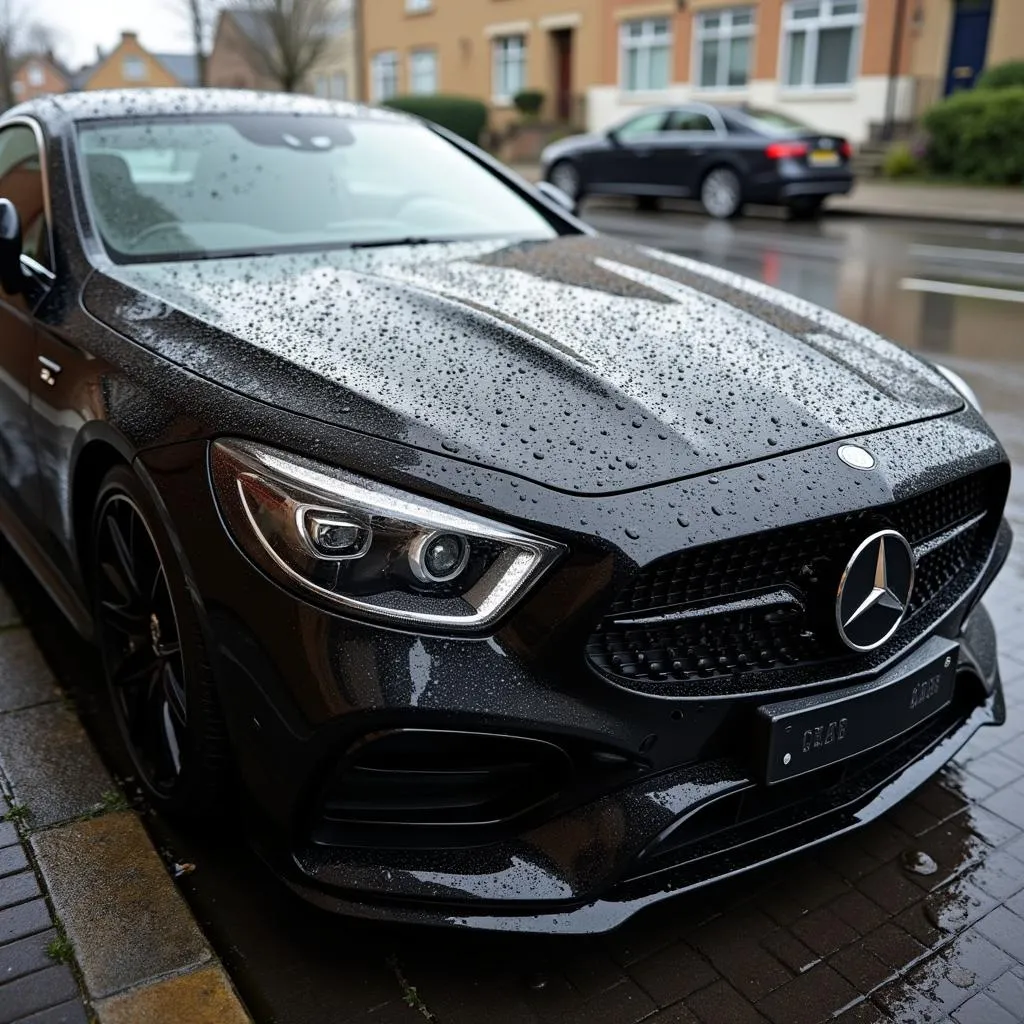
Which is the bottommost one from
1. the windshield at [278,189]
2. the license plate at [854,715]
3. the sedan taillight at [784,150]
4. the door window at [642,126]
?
the license plate at [854,715]

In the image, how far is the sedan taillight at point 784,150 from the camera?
1558 cm

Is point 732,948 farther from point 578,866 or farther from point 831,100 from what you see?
point 831,100

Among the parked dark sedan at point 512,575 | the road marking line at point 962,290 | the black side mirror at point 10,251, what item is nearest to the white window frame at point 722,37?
the road marking line at point 962,290

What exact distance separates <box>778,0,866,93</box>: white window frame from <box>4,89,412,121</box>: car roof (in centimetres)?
2226

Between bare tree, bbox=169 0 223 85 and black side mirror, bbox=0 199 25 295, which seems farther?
bare tree, bbox=169 0 223 85

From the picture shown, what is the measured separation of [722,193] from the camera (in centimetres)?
1630

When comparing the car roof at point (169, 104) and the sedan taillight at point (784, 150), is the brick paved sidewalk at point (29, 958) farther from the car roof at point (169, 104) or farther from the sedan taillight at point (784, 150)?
the sedan taillight at point (784, 150)

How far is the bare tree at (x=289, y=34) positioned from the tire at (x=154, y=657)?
113 feet

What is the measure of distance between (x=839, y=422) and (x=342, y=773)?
1216 mm

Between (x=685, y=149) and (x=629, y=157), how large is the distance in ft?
3.81

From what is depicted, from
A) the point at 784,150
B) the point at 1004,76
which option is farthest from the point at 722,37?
the point at 784,150

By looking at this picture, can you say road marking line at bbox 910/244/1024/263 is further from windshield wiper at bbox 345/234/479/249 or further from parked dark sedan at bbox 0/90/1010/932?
parked dark sedan at bbox 0/90/1010/932

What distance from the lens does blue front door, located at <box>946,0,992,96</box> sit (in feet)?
73.0

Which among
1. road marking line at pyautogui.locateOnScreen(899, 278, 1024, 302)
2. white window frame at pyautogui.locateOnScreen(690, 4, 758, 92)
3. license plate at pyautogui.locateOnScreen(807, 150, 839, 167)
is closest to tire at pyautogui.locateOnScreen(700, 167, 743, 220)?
license plate at pyautogui.locateOnScreen(807, 150, 839, 167)
